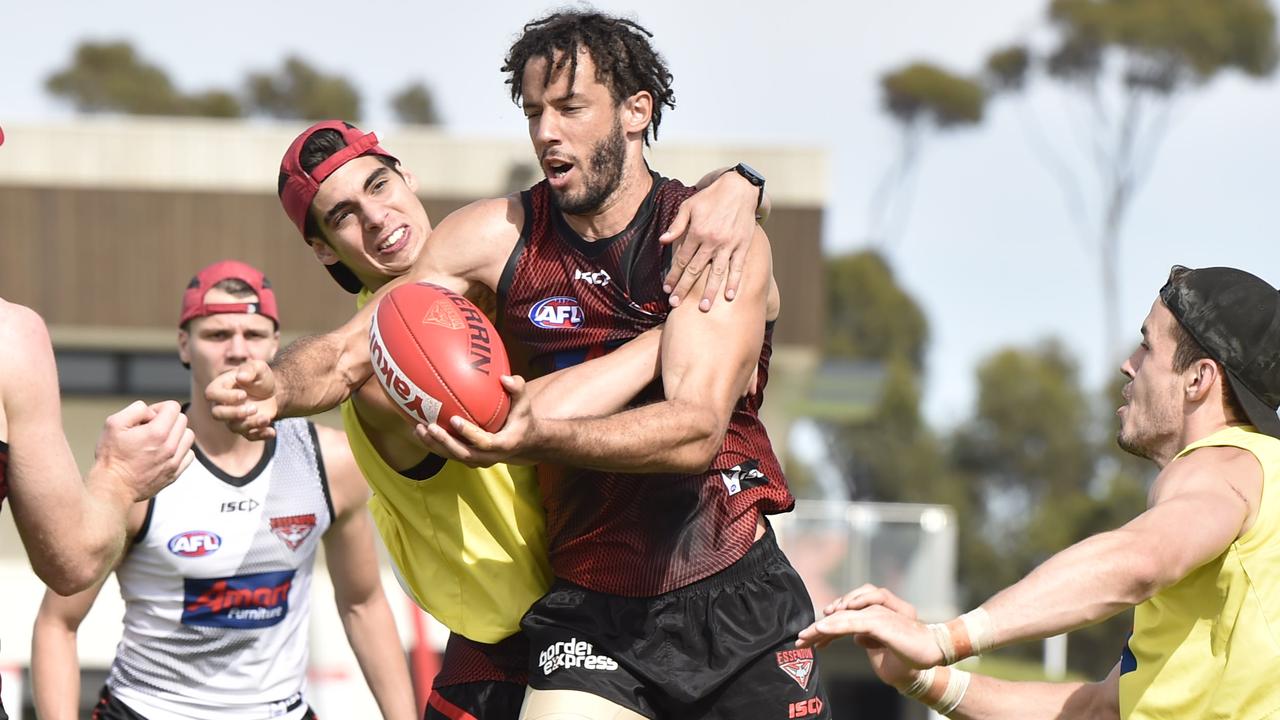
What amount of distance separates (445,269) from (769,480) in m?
1.13

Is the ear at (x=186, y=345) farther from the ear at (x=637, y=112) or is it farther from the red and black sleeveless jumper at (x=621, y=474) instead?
the ear at (x=637, y=112)

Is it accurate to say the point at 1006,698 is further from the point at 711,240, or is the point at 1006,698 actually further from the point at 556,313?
the point at 556,313

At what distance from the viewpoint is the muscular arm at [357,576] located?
597cm

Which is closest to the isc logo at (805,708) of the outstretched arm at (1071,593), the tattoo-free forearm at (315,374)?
the outstretched arm at (1071,593)

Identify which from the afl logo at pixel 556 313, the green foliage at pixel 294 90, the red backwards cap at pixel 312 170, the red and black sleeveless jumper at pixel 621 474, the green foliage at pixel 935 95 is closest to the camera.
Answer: the red and black sleeveless jumper at pixel 621 474

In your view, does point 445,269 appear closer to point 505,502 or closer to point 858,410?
point 505,502

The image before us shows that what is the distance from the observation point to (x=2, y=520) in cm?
1415

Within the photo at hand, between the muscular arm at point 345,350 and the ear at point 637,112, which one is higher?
the ear at point 637,112

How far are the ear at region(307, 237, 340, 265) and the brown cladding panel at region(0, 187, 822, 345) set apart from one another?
12926 mm

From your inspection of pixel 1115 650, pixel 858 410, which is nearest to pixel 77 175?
pixel 858 410

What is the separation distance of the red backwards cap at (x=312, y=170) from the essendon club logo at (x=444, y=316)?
44.4 inches

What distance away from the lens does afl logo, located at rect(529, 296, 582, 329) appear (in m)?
4.50

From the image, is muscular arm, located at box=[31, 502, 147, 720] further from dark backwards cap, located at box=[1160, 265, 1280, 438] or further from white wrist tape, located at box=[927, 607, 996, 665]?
dark backwards cap, located at box=[1160, 265, 1280, 438]

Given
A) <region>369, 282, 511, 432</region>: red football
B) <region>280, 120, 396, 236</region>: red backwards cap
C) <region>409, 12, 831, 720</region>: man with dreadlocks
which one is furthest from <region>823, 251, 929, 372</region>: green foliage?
<region>369, 282, 511, 432</region>: red football
